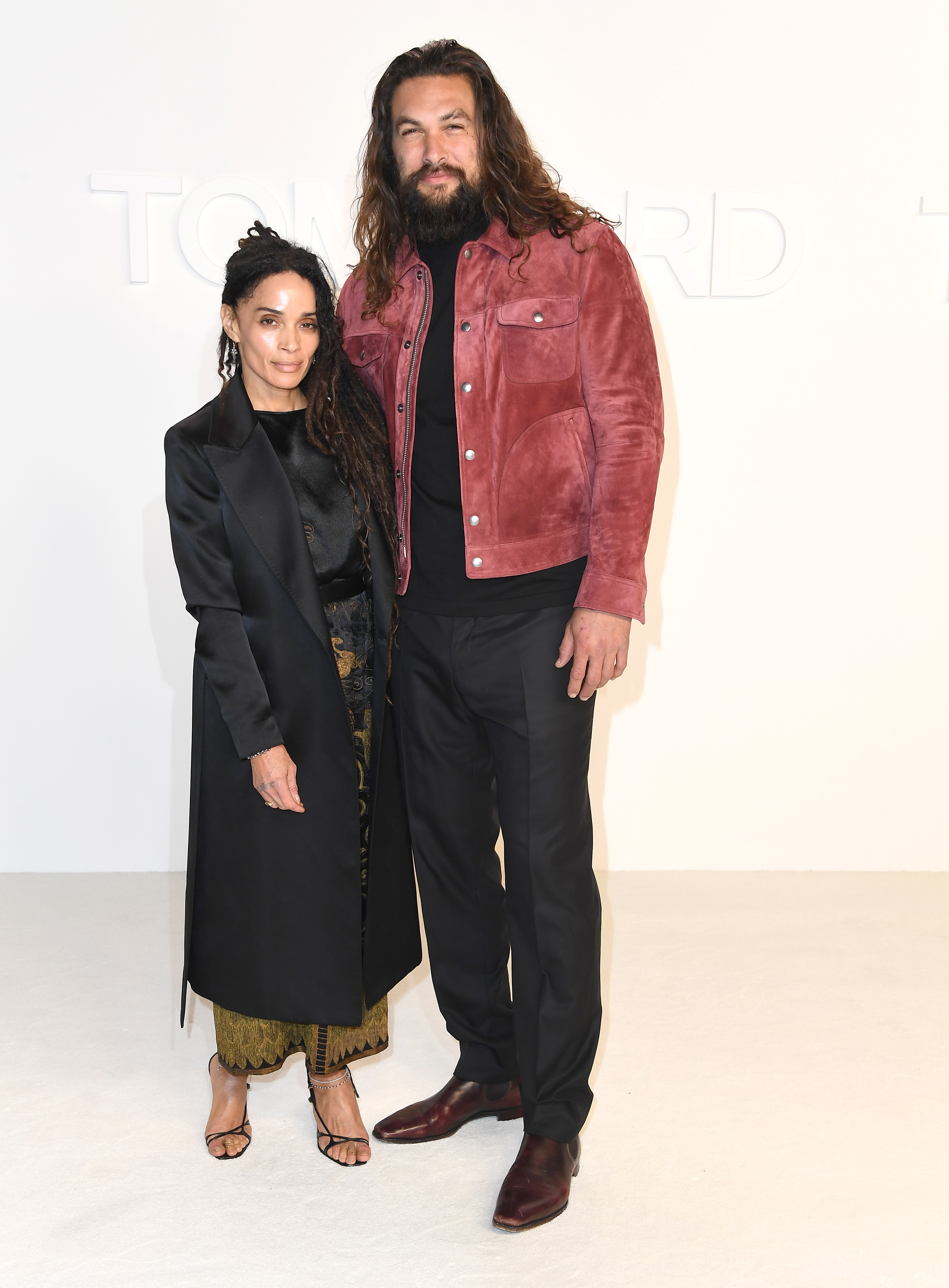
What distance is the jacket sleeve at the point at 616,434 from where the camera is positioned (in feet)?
5.95

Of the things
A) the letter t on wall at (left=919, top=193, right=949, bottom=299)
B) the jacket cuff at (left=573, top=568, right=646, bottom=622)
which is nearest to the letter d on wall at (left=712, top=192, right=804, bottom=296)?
the letter t on wall at (left=919, top=193, right=949, bottom=299)

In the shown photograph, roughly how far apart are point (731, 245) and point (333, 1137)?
2523 mm

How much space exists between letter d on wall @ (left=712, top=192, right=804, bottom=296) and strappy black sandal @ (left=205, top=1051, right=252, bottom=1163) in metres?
2.46

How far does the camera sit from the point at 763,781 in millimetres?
3430

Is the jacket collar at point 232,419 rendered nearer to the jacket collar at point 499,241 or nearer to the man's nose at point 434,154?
the jacket collar at point 499,241

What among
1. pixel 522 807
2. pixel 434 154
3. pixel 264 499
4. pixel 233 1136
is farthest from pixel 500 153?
pixel 233 1136

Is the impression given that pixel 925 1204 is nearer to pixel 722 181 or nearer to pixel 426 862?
pixel 426 862

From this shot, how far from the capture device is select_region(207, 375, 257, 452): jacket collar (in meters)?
1.87

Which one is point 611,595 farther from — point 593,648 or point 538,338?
point 538,338

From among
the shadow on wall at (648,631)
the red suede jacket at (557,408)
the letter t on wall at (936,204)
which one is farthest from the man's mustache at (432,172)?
the letter t on wall at (936,204)

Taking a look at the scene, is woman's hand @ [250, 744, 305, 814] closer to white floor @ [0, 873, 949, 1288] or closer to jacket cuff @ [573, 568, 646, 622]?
jacket cuff @ [573, 568, 646, 622]

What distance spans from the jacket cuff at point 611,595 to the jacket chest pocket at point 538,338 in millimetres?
341

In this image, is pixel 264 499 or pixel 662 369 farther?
pixel 662 369

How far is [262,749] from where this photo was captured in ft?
6.16
